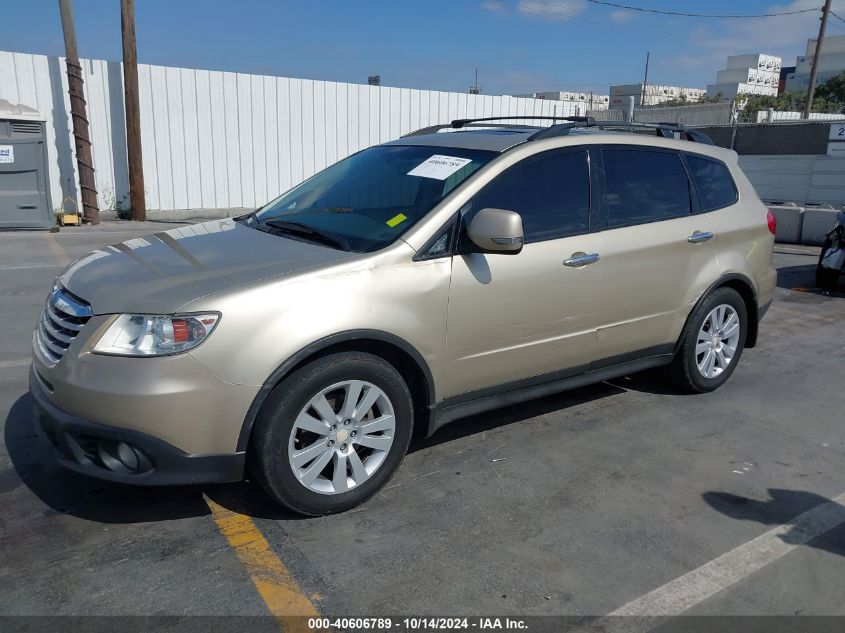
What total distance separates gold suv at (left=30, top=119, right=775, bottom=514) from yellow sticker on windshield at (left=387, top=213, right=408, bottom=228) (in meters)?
0.02

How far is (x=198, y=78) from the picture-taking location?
589 inches

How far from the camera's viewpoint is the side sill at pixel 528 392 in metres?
3.68

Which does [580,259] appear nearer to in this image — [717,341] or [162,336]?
[717,341]

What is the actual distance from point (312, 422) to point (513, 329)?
1233 millimetres

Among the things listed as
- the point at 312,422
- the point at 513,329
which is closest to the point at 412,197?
the point at 513,329

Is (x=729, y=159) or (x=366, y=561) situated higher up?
(x=729, y=159)

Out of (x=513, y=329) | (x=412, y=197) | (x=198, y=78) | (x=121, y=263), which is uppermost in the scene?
(x=198, y=78)

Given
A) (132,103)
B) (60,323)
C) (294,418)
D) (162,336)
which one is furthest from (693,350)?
(132,103)

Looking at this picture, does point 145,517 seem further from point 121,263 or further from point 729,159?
point 729,159

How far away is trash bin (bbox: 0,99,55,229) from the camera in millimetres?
11755

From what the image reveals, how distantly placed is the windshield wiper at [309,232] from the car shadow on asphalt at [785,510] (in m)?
2.26

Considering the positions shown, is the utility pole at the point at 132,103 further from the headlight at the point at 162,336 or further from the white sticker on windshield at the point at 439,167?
the headlight at the point at 162,336

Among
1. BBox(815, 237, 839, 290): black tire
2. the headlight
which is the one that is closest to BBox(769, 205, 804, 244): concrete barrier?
BBox(815, 237, 839, 290): black tire

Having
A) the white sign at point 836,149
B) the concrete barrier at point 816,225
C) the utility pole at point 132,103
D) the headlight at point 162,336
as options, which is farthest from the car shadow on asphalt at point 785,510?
the white sign at point 836,149
